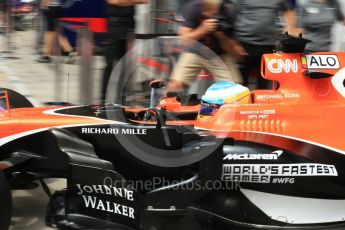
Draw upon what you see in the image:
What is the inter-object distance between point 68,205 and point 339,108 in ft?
6.18

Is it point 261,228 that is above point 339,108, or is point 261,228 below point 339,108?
below

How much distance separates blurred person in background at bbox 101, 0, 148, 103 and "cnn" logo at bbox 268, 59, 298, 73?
2392mm

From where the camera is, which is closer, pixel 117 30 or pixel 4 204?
pixel 4 204

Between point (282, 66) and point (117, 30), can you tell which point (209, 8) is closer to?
point (117, 30)

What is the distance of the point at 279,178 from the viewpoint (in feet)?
11.6

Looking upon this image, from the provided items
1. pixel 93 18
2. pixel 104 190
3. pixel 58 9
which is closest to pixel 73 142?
pixel 104 190

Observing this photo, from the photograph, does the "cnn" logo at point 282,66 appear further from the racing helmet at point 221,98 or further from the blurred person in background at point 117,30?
the blurred person in background at point 117,30

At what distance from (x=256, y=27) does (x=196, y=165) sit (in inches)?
96.5

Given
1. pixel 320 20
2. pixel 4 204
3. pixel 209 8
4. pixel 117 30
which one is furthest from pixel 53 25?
pixel 4 204

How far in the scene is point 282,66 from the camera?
376cm

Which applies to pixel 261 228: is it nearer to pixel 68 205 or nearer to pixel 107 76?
pixel 68 205

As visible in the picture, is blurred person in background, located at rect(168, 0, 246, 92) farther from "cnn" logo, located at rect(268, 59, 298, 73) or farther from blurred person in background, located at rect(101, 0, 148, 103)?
"cnn" logo, located at rect(268, 59, 298, 73)

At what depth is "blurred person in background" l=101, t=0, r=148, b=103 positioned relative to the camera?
575 centimetres

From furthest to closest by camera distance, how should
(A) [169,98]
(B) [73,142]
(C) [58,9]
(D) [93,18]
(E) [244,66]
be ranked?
(D) [93,18] → (C) [58,9] → (E) [244,66] → (A) [169,98] → (B) [73,142]
